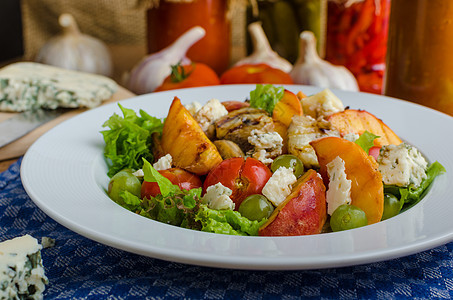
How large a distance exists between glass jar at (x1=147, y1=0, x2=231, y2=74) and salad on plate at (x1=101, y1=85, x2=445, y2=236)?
146 cm

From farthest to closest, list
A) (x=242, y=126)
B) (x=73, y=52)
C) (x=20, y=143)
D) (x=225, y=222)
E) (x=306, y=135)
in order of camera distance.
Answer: (x=73, y=52)
(x=20, y=143)
(x=242, y=126)
(x=306, y=135)
(x=225, y=222)

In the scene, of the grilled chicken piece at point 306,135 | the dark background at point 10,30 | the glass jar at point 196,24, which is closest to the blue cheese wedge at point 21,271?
the grilled chicken piece at point 306,135

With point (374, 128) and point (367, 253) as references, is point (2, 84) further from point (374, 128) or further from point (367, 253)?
point (367, 253)

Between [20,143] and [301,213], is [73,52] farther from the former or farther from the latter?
[301,213]

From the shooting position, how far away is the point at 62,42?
3500 mm

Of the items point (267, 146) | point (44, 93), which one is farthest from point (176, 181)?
point (44, 93)

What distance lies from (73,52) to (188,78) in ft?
3.42

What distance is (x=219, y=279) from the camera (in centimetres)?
128

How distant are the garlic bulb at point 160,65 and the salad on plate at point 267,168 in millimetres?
1168

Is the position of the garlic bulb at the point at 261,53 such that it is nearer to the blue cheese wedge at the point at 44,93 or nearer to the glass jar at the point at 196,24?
the glass jar at the point at 196,24

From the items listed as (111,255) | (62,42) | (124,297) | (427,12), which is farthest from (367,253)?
(62,42)

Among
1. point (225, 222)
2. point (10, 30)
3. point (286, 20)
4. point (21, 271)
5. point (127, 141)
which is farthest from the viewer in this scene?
point (10, 30)

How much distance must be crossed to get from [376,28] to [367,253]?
83.1 inches

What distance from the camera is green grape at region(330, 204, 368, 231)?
4.41 feet
